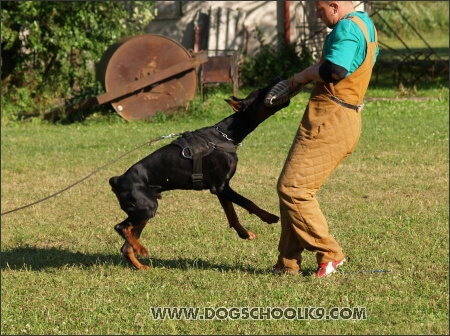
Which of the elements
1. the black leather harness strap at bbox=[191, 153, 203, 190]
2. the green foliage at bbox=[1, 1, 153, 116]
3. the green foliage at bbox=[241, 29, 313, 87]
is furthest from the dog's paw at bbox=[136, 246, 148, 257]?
the green foliage at bbox=[241, 29, 313, 87]

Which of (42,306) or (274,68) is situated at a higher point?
(42,306)

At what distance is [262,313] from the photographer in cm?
566

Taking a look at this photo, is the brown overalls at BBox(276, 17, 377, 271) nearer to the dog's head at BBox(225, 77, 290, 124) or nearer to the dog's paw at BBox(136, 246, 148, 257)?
the dog's head at BBox(225, 77, 290, 124)

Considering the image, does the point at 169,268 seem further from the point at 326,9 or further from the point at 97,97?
the point at 97,97

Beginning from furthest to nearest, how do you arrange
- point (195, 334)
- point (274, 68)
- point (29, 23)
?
point (274, 68)
point (29, 23)
point (195, 334)

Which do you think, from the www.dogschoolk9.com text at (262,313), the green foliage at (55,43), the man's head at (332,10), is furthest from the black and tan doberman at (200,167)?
the green foliage at (55,43)

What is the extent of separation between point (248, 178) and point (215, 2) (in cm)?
1239

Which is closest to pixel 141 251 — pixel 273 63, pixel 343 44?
pixel 343 44

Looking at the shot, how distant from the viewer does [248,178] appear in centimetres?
1131

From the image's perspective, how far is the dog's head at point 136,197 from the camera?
22.6 feet

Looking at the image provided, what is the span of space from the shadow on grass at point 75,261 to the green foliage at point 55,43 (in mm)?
10384

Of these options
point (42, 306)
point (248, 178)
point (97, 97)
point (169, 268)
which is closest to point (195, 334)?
point (42, 306)

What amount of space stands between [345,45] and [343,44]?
0.6 inches

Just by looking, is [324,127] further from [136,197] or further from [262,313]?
[136,197]
